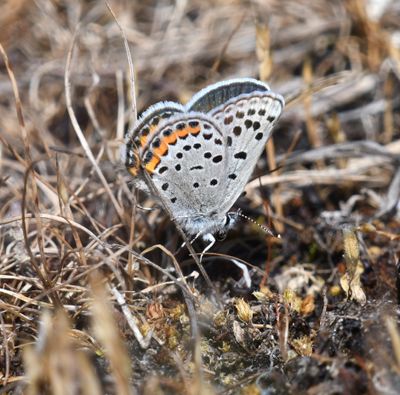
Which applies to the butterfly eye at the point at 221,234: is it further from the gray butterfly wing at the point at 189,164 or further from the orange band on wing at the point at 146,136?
the orange band on wing at the point at 146,136

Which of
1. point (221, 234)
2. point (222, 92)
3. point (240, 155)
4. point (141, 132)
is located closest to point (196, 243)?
point (221, 234)

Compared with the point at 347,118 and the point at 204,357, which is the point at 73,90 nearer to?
the point at 347,118

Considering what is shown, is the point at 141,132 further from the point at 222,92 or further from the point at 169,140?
the point at 222,92

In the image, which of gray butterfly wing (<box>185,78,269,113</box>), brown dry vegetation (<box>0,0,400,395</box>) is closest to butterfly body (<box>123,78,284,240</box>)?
gray butterfly wing (<box>185,78,269,113</box>)

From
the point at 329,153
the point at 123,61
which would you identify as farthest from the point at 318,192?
the point at 123,61

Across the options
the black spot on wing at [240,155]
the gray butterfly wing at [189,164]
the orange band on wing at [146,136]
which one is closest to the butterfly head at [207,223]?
the gray butterfly wing at [189,164]

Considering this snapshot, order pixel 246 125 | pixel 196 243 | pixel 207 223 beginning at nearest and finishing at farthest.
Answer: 1. pixel 246 125
2. pixel 207 223
3. pixel 196 243
